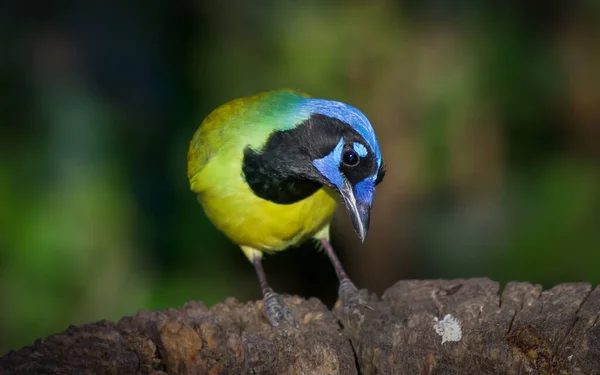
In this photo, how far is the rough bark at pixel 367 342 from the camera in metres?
4.10

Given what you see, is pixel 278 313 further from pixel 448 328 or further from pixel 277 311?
pixel 448 328

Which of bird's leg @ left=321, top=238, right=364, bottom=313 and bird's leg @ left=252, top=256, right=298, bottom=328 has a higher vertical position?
bird's leg @ left=252, top=256, right=298, bottom=328

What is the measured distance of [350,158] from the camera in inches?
190

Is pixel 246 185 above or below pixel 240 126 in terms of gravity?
below

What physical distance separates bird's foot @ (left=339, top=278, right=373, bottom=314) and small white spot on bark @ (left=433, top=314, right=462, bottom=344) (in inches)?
15.9

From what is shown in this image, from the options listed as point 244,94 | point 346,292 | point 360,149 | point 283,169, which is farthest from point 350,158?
point 244,94

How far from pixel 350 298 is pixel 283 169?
0.84 meters

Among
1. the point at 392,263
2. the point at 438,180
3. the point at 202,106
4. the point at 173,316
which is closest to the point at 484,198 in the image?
the point at 438,180

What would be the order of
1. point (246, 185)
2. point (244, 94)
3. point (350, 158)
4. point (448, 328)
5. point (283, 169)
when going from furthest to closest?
point (244, 94) < point (246, 185) < point (283, 169) < point (350, 158) < point (448, 328)

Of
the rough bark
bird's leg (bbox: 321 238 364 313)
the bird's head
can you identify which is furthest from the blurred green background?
the rough bark

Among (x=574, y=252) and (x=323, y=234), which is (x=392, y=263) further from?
(x=323, y=234)

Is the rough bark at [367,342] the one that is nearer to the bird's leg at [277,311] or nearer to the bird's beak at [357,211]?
the bird's leg at [277,311]

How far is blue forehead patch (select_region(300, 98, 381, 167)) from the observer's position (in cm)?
480

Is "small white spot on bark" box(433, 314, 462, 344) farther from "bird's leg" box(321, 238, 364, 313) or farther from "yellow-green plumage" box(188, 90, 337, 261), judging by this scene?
"yellow-green plumage" box(188, 90, 337, 261)
